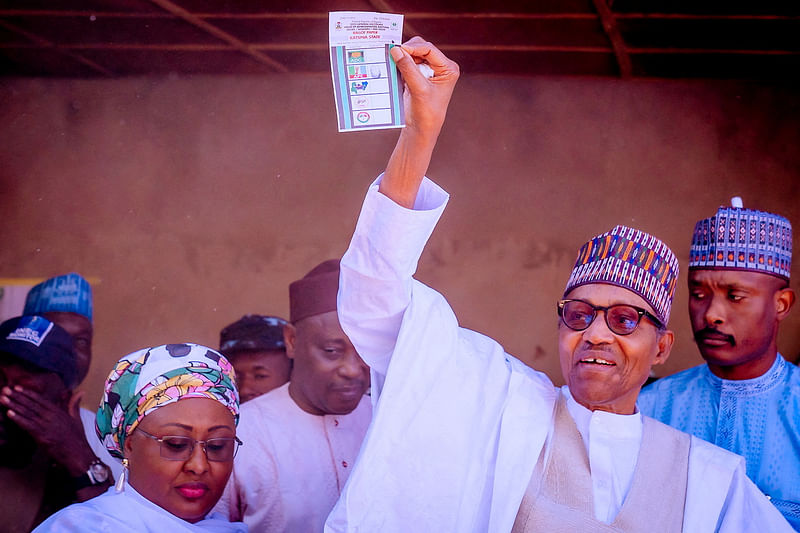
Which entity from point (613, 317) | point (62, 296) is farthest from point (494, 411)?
point (62, 296)

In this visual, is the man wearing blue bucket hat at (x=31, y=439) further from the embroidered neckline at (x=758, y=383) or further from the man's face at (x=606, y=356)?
the embroidered neckline at (x=758, y=383)

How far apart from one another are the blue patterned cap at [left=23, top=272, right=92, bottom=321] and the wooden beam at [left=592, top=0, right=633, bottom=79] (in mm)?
3158

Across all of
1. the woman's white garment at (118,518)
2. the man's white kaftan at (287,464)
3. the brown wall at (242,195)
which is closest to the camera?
the woman's white garment at (118,518)

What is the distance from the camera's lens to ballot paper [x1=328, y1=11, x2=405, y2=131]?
2.31m

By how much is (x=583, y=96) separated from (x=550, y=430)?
3068mm

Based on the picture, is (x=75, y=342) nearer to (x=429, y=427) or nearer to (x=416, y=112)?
(x=429, y=427)

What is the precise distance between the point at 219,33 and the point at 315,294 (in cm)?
175

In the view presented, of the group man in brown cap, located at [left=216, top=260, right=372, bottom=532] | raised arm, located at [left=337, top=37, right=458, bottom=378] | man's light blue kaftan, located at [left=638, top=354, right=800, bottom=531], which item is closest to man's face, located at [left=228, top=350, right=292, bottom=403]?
man in brown cap, located at [left=216, top=260, right=372, bottom=532]

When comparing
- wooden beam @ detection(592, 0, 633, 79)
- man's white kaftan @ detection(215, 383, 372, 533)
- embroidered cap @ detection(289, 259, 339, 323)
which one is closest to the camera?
man's white kaftan @ detection(215, 383, 372, 533)

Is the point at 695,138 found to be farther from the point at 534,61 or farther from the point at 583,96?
the point at 534,61

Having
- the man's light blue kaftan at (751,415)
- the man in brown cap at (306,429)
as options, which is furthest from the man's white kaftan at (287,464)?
the man's light blue kaftan at (751,415)

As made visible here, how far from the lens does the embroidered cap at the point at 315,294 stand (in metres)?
3.73

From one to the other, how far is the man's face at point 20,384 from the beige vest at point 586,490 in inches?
91.4

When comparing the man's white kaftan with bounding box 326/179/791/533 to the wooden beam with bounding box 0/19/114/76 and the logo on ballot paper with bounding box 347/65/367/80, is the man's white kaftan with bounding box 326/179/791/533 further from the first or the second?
the wooden beam with bounding box 0/19/114/76
